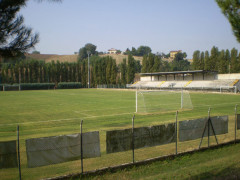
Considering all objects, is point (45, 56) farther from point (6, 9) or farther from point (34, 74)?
point (6, 9)

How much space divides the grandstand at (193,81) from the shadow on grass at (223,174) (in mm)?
39771

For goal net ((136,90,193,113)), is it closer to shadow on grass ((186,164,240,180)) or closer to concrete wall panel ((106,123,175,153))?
concrete wall panel ((106,123,175,153))

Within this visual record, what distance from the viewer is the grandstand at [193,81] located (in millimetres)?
49188

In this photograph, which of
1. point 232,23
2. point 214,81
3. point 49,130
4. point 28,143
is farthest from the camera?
point 214,81

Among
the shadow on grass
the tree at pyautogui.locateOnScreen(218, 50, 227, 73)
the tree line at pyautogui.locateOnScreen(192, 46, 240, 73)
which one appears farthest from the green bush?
the shadow on grass

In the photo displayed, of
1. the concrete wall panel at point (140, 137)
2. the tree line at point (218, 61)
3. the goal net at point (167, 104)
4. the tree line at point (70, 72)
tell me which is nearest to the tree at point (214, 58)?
the tree line at point (218, 61)

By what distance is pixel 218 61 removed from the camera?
6612 centimetres

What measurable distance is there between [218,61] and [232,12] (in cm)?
6204

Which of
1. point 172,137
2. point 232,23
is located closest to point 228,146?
point 172,137

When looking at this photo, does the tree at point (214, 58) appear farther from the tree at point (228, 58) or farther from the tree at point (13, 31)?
the tree at point (13, 31)

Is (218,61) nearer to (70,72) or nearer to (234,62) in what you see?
(234,62)

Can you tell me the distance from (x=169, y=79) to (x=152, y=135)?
5802 centimetres

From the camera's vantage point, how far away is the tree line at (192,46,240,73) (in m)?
63.0

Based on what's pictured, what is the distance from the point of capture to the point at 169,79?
6450 cm
